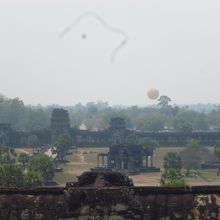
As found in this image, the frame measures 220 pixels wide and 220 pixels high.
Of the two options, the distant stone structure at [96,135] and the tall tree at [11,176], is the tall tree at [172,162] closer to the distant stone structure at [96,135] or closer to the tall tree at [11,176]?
the tall tree at [11,176]

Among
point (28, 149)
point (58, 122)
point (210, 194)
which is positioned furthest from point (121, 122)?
point (210, 194)

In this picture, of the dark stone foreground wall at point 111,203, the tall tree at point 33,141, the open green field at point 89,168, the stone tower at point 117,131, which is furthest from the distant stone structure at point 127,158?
the dark stone foreground wall at point 111,203

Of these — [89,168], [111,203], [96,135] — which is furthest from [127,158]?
[111,203]

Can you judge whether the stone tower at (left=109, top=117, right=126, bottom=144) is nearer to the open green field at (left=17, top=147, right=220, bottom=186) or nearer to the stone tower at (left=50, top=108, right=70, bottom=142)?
the open green field at (left=17, top=147, right=220, bottom=186)

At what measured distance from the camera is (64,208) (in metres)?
23.5

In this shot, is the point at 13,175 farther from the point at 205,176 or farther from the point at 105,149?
the point at 105,149

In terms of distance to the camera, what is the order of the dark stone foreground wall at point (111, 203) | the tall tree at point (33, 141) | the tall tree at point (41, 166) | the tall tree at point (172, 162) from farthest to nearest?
the tall tree at point (33, 141) < the tall tree at point (172, 162) < the tall tree at point (41, 166) < the dark stone foreground wall at point (111, 203)

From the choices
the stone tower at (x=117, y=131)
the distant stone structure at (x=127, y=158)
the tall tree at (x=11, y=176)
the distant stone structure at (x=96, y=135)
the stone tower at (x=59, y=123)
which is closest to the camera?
the tall tree at (x=11, y=176)

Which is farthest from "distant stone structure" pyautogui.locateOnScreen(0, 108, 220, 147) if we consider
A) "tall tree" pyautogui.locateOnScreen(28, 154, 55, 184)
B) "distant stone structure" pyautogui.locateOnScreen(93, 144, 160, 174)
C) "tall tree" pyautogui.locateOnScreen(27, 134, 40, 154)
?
"tall tree" pyautogui.locateOnScreen(28, 154, 55, 184)

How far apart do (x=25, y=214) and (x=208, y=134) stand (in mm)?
110533

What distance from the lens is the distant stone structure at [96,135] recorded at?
126 metres

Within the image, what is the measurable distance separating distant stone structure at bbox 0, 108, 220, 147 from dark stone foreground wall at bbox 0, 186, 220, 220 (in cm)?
10157

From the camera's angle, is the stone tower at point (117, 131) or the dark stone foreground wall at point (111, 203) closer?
the dark stone foreground wall at point (111, 203)

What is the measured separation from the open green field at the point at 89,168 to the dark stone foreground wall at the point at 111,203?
52054 millimetres
